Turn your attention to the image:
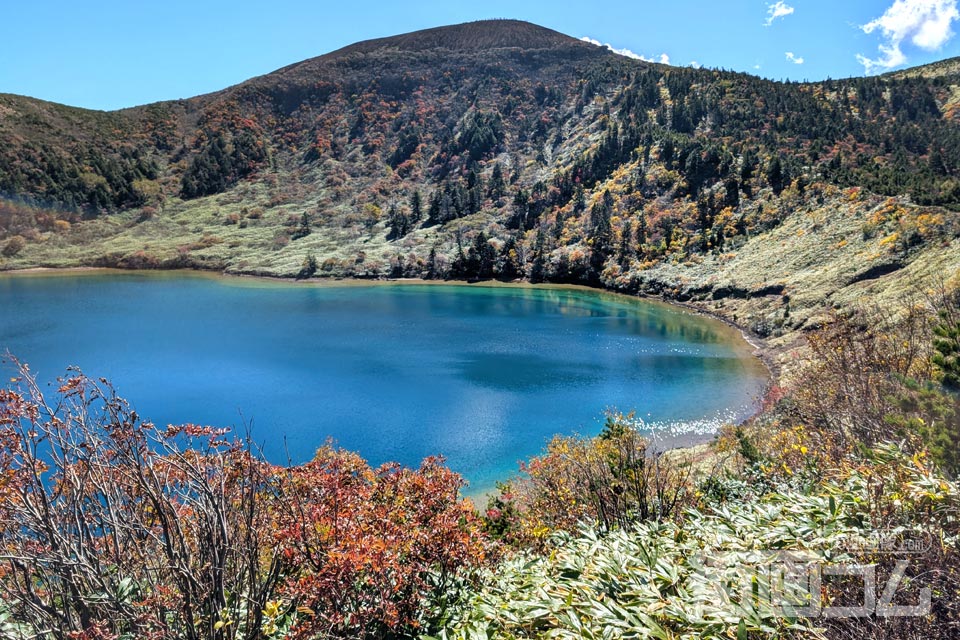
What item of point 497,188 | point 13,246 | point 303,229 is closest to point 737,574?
point 497,188

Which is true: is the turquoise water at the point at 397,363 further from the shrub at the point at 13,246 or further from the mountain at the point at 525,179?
the shrub at the point at 13,246

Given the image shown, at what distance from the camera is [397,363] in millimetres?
44656

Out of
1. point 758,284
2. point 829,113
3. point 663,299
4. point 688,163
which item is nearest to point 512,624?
point 758,284

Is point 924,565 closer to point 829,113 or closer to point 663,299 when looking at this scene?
point 663,299

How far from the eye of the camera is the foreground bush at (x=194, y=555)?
6.20 meters

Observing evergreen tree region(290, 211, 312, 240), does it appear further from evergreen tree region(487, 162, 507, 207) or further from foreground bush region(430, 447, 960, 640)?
foreground bush region(430, 447, 960, 640)

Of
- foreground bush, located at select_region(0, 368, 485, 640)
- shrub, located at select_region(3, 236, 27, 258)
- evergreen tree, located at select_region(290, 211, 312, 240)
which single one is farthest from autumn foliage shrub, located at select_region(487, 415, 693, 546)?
shrub, located at select_region(3, 236, 27, 258)

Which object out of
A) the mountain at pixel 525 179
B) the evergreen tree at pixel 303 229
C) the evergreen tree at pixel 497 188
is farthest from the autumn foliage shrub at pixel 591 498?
the evergreen tree at pixel 303 229

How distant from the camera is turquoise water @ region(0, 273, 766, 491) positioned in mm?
31188

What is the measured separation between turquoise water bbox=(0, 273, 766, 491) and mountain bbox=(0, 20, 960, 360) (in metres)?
12.2

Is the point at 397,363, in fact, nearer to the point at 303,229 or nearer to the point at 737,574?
the point at 737,574

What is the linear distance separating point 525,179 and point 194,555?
347 ft

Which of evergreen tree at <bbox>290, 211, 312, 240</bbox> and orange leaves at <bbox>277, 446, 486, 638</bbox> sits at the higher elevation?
evergreen tree at <bbox>290, 211, 312, 240</bbox>

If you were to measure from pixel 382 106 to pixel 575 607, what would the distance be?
5959 inches
